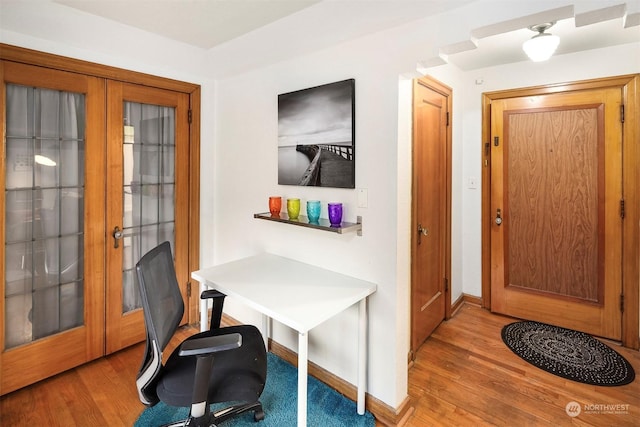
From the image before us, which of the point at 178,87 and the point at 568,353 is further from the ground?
the point at 178,87

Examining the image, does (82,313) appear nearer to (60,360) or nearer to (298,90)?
(60,360)

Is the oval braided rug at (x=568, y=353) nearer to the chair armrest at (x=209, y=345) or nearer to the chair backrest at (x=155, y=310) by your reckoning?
the chair armrest at (x=209, y=345)

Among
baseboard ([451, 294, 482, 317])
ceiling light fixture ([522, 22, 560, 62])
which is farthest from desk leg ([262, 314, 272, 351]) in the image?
ceiling light fixture ([522, 22, 560, 62])

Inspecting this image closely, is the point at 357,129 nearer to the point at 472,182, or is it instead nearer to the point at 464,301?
the point at 472,182

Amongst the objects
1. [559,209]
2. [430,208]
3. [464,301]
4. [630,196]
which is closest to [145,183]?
[430,208]

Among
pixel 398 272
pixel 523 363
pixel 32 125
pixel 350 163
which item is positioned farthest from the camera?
pixel 523 363

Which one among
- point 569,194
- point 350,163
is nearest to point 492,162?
point 569,194

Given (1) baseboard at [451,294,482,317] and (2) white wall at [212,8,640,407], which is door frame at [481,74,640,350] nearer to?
(2) white wall at [212,8,640,407]

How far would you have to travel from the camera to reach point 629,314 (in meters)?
2.64

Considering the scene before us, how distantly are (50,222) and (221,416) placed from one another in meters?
1.68

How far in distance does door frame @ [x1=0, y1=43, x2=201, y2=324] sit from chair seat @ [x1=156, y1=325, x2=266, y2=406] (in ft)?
4.46

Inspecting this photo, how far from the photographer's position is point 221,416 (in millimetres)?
1749

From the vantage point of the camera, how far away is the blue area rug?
1.85 metres

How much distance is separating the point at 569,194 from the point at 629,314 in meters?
1.03
